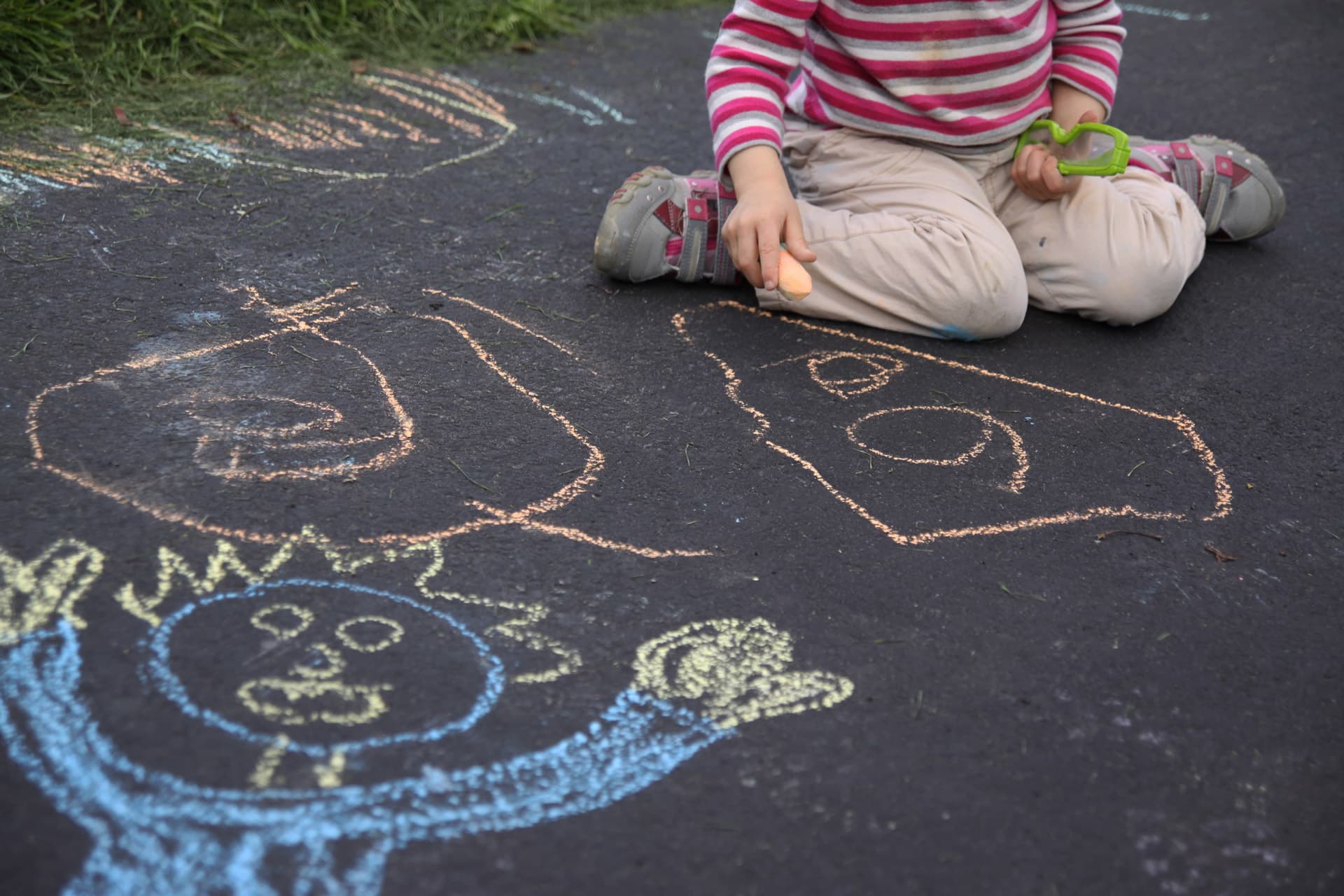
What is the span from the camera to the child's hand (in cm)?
180

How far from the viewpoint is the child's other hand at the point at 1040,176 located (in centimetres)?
210

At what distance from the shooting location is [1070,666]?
135 centimetres

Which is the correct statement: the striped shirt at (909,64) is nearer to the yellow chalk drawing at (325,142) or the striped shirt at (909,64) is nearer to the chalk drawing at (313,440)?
the chalk drawing at (313,440)

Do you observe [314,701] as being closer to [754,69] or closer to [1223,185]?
[754,69]

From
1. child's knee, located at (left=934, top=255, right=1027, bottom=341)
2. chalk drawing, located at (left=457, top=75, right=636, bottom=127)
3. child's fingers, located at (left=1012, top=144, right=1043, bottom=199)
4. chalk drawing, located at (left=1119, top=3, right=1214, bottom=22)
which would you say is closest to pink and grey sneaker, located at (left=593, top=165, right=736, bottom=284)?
child's knee, located at (left=934, top=255, right=1027, bottom=341)

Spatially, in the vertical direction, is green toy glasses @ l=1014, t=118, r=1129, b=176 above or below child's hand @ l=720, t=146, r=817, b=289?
above

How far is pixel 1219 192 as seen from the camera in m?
2.38

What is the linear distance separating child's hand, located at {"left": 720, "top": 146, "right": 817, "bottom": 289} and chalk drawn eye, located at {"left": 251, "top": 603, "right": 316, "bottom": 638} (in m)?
0.85

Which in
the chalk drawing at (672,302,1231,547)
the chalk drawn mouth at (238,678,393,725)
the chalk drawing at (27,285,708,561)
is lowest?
the chalk drawn mouth at (238,678,393,725)

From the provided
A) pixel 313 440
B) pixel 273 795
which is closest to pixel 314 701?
pixel 273 795

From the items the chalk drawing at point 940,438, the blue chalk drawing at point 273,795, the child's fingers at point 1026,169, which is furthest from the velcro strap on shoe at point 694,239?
the blue chalk drawing at point 273,795

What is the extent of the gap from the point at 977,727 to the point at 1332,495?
77 cm

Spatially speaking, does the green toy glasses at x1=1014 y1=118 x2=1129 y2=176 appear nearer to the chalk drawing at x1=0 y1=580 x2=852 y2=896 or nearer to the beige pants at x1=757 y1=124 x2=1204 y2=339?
the beige pants at x1=757 y1=124 x2=1204 y2=339

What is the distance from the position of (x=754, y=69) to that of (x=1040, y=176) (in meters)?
0.53
